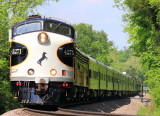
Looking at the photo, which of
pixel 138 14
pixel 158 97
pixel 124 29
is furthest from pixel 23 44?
pixel 124 29

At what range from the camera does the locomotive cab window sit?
530 inches

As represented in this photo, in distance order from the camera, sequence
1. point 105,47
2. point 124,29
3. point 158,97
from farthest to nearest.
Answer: point 105,47
point 124,29
point 158,97

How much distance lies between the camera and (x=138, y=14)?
24172 millimetres

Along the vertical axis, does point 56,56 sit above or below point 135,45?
below

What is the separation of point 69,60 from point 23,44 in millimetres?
2088

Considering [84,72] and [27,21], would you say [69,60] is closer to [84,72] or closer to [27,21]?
[27,21]

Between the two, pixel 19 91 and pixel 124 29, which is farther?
pixel 124 29

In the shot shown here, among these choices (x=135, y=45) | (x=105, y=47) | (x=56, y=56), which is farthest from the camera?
(x=105, y=47)

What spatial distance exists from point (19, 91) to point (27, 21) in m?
3.14

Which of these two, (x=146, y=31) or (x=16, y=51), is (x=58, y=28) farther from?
(x=146, y=31)

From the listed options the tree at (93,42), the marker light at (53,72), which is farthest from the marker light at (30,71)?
the tree at (93,42)

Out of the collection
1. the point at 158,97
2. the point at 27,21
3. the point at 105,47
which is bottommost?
the point at 158,97

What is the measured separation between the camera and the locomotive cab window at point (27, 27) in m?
13.5

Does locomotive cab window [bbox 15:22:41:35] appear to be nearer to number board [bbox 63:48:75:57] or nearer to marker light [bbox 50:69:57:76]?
number board [bbox 63:48:75:57]
